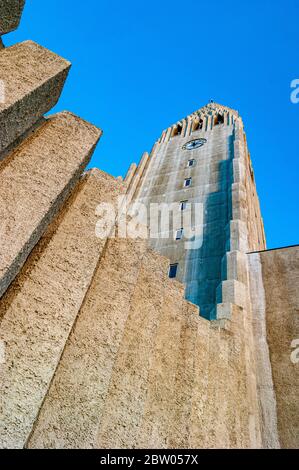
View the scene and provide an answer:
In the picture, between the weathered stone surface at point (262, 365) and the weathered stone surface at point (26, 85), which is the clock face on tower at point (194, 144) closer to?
the weathered stone surface at point (262, 365)

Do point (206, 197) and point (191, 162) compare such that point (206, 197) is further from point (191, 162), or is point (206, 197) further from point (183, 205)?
point (191, 162)

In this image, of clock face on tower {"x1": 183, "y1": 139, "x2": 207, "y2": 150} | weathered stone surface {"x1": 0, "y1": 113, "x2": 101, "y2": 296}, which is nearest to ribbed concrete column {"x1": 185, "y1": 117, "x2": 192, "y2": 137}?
clock face on tower {"x1": 183, "y1": 139, "x2": 207, "y2": 150}

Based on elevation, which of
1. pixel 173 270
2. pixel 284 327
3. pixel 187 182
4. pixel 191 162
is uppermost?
pixel 191 162

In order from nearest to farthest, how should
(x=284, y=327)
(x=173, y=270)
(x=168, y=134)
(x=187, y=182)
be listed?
1. (x=284, y=327)
2. (x=173, y=270)
3. (x=187, y=182)
4. (x=168, y=134)

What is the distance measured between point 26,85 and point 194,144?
2385cm

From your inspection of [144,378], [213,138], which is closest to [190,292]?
Answer: [144,378]

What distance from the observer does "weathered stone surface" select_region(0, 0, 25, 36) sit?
98.3 inches

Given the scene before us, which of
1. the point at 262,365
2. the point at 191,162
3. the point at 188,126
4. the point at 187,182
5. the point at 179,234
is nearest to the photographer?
the point at 262,365

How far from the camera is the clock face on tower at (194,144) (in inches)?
974

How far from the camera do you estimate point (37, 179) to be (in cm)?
264

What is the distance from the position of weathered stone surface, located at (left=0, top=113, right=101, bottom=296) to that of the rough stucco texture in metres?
7.22

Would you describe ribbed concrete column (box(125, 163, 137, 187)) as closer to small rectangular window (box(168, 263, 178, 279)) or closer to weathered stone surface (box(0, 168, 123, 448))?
small rectangular window (box(168, 263, 178, 279))

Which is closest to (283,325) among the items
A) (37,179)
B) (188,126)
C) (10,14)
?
(37,179)
